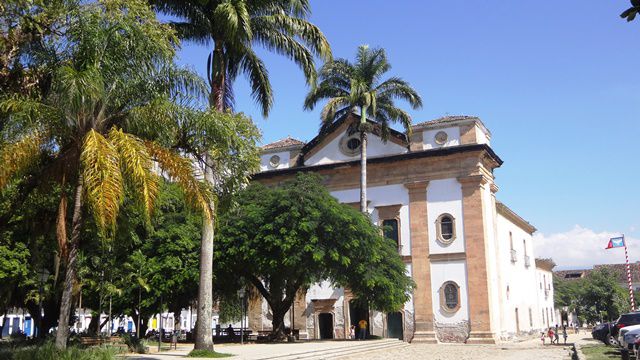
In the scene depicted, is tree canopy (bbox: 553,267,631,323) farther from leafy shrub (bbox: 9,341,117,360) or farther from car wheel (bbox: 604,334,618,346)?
leafy shrub (bbox: 9,341,117,360)

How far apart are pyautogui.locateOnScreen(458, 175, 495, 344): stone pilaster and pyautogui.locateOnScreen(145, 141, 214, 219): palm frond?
21792mm

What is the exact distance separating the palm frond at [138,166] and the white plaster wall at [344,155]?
79.2 ft

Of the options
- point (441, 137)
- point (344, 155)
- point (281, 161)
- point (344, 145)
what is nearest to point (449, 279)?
point (441, 137)

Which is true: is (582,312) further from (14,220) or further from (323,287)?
(14,220)

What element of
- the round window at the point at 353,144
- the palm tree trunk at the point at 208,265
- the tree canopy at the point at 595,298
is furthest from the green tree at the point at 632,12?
the tree canopy at the point at 595,298

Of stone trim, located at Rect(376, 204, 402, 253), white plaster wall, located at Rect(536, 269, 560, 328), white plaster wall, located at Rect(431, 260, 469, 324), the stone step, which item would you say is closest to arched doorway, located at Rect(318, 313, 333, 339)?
the stone step

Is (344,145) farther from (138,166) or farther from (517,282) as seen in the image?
(138,166)

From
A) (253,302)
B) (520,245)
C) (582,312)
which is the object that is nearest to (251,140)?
(253,302)

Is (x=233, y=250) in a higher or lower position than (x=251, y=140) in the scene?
lower

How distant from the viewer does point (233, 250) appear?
2759 centimetres

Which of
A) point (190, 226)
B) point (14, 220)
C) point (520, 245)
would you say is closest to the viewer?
point (14, 220)

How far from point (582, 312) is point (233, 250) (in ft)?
213

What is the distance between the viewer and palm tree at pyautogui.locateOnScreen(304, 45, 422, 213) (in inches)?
1250

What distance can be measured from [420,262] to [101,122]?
23.1 meters
